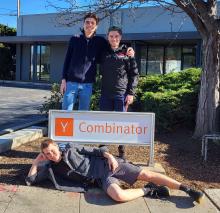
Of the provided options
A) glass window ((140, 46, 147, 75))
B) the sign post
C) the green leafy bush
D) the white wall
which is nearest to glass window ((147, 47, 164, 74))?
glass window ((140, 46, 147, 75))

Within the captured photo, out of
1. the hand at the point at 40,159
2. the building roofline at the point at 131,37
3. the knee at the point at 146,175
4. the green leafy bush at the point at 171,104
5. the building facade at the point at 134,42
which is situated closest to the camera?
the knee at the point at 146,175

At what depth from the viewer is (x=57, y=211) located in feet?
15.5

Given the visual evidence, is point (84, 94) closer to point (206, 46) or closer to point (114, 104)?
point (114, 104)

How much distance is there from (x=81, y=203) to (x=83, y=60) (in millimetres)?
2151

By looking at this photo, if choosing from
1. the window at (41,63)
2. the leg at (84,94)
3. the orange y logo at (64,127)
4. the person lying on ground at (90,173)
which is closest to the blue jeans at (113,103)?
the leg at (84,94)

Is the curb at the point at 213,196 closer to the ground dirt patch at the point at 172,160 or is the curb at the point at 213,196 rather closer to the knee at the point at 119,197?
the ground dirt patch at the point at 172,160

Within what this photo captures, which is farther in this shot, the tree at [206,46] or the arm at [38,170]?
the tree at [206,46]

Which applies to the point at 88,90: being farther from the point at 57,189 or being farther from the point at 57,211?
the point at 57,211

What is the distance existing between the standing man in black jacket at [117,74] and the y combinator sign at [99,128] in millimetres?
307

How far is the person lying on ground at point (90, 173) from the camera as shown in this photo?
203 inches

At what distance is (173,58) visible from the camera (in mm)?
27312

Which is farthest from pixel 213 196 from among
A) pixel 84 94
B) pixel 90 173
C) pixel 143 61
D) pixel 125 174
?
pixel 143 61

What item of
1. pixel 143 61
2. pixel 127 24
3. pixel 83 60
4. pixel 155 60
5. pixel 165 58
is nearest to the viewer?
pixel 83 60

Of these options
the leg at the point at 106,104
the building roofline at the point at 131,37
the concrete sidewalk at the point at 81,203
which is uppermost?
the building roofline at the point at 131,37
